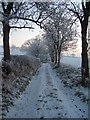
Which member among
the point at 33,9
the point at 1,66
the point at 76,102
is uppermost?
the point at 33,9

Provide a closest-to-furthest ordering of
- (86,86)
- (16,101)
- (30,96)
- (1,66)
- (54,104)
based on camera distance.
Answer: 1. (54,104)
2. (16,101)
3. (30,96)
4. (86,86)
5. (1,66)

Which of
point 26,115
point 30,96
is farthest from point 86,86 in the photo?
point 26,115

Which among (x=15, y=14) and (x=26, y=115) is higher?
(x=15, y=14)

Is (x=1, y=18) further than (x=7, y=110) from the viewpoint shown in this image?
Yes

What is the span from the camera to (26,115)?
27.2 feet

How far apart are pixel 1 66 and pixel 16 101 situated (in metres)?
5.45

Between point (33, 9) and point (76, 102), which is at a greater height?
point (33, 9)

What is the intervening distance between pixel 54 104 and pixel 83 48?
7.44 m

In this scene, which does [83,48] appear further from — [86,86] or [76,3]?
[76,3]

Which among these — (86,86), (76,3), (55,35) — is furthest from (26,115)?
(55,35)

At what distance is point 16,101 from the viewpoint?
10.3 metres

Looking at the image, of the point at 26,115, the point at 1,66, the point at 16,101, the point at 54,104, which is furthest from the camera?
the point at 1,66

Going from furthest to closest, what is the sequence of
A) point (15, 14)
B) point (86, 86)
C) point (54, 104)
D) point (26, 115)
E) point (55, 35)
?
point (55, 35) < point (15, 14) < point (86, 86) < point (54, 104) < point (26, 115)

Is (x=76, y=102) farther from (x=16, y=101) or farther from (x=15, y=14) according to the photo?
(x=15, y=14)
